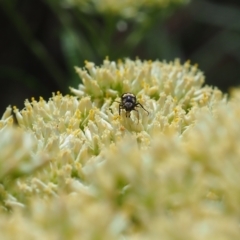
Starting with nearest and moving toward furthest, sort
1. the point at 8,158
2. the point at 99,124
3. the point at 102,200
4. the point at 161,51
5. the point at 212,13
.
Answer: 1. the point at 102,200
2. the point at 8,158
3. the point at 99,124
4. the point at 161,51
5. the point at 212,13

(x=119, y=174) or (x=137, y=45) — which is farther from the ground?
(x=137, y=45)

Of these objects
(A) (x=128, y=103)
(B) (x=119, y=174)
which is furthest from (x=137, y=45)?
(B) (x=119, y=174)

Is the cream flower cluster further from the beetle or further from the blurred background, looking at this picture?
the blurred background

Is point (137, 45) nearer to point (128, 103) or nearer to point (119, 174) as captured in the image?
point (128, 103)

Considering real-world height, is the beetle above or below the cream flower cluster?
above

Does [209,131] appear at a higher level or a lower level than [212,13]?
lower

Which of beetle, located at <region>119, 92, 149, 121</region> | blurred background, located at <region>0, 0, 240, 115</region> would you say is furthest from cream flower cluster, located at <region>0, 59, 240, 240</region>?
blurred background, located at <region>0, 0, 240, 115</region>

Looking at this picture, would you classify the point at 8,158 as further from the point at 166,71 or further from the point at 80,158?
the point at 166,71

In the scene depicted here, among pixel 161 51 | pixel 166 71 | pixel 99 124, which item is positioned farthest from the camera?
pixel 161 51

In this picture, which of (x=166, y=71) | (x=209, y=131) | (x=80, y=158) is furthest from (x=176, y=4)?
(x=209, y=131)
